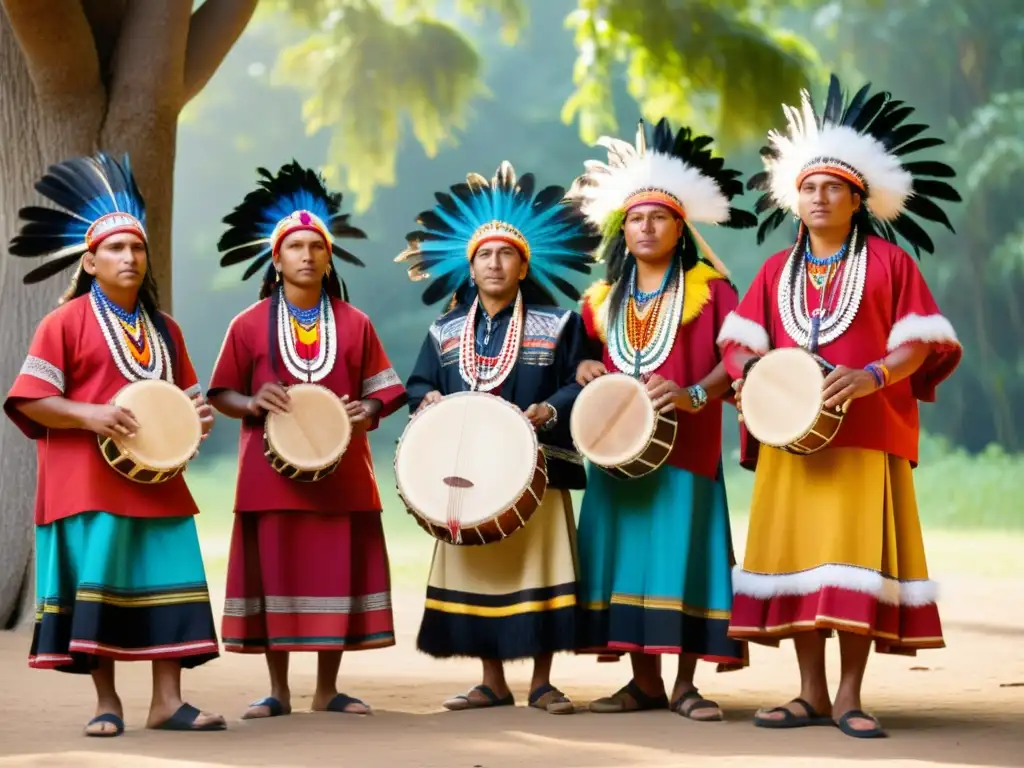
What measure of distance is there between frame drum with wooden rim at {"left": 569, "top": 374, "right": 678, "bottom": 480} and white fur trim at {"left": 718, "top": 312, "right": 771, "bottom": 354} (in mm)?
316

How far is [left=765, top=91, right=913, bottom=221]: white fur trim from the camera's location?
16.9ft

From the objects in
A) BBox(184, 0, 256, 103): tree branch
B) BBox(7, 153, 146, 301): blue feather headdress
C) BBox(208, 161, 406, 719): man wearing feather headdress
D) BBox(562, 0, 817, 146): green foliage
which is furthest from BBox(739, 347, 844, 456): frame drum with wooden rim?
BBox(562, 0, 817, 146): green foliage

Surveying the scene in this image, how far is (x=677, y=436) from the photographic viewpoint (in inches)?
213

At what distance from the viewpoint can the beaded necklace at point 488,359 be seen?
553 centimetres

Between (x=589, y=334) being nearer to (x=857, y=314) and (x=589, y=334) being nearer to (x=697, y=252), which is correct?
(x=697, y=252)

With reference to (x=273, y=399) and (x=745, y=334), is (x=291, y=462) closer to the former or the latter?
(x=273, y=399)

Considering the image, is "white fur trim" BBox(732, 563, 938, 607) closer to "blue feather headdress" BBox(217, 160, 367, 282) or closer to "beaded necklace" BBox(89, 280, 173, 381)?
"blue feather headdress" BBox(217, 160, 367, 282)

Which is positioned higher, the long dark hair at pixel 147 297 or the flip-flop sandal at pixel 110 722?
the long dark hair at pixel 147 297

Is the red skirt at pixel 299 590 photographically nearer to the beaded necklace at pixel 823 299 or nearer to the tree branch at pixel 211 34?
the beaded necklace at pixel 823 299

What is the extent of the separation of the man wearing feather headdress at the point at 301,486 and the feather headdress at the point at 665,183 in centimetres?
97

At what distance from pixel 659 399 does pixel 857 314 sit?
0.69 metres

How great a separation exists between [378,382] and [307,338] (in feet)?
0.96

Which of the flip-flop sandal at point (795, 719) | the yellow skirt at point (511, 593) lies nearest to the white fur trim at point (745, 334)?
the yellow skirt at point (511, 593)

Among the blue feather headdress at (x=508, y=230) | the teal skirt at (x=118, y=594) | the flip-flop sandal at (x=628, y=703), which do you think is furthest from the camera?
the blue feather headdress at (x=508, y=230)
